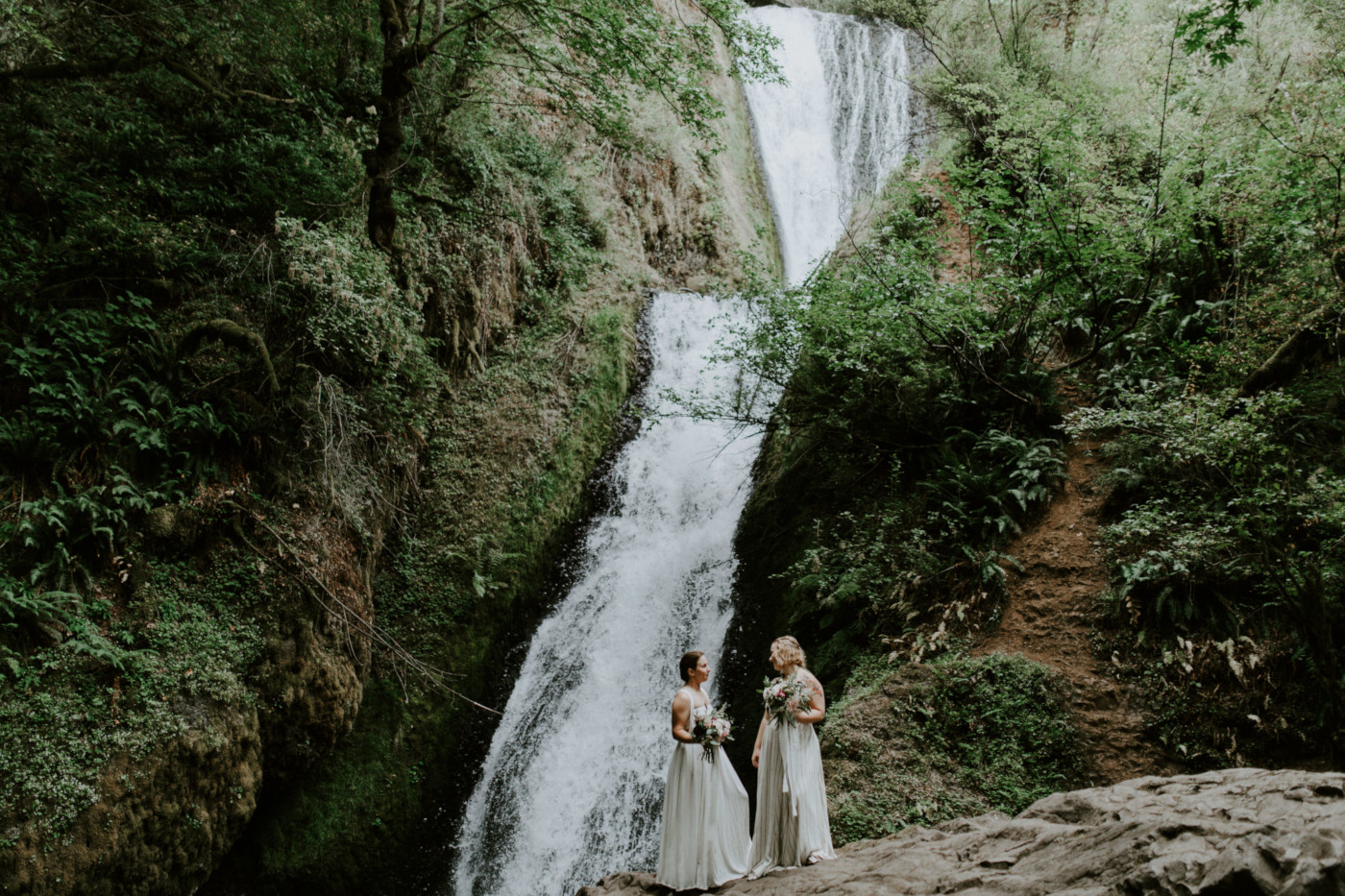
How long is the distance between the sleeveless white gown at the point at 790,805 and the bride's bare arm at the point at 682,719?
0.59 m

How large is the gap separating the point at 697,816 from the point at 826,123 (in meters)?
19.5

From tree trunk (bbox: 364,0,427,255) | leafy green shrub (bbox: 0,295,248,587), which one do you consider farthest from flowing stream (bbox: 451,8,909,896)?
tree trunk (bbox: 364,0,427,255)

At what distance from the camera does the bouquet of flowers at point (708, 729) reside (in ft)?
15.8

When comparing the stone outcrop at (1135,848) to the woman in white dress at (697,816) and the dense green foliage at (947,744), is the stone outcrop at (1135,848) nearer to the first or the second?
the woman in white dress at (697,816)

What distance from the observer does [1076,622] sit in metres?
6.41

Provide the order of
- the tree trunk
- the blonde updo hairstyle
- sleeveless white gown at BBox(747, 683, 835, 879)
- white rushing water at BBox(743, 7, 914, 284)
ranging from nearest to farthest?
sleeveless white gown at BBox(747, 683, 835, 879), the blonde updo hairstyle, the tree trunk, white rushing water at BBox(743, 7, 914, 284)

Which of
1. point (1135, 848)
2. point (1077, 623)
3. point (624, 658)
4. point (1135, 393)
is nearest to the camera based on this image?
point (1135, 848)

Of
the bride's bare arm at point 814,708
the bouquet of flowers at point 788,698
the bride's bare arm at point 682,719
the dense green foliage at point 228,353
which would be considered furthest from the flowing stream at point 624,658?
the bride's bare arm at point 814,708

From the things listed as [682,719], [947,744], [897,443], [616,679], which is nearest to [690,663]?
[682,719]

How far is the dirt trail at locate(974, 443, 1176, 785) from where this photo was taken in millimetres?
5402

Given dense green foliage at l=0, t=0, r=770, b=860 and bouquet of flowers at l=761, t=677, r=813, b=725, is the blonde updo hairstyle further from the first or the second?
dense green foliage at l=0, t=0, r=770, b=860

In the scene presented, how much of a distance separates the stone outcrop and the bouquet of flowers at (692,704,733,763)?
900 mm

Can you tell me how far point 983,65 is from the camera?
1519 centimetres

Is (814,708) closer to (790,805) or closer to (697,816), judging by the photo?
(790,805)
